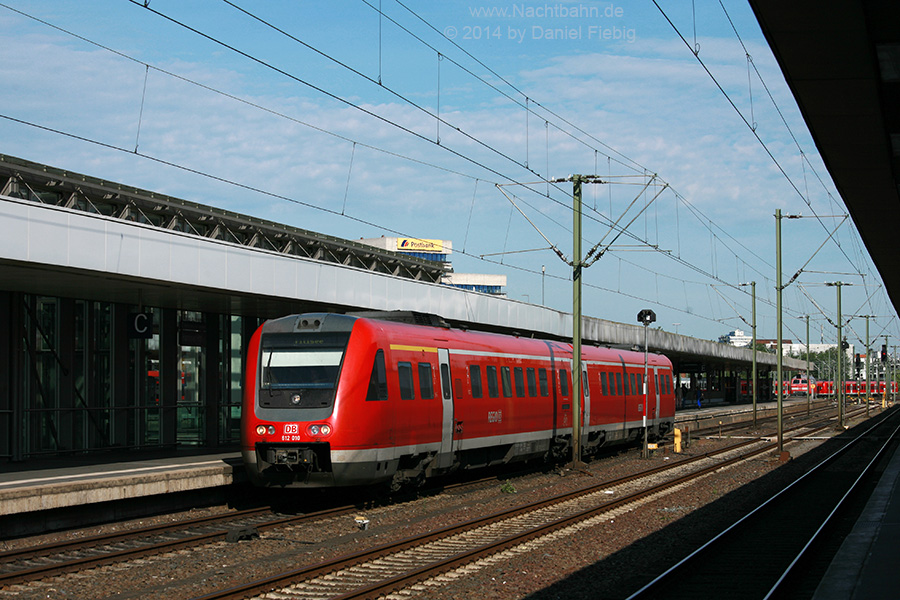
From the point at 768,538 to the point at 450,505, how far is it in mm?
5649

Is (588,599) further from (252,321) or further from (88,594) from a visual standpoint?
(252,321)

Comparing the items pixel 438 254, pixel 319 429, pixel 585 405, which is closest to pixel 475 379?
pixel 319 429

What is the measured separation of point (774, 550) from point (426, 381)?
22.9 feet

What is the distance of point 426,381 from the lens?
17.8 metres

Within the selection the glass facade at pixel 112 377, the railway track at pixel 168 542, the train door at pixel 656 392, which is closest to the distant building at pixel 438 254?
the train door at pixel 656 392

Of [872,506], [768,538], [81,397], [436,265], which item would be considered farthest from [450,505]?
[436,265]

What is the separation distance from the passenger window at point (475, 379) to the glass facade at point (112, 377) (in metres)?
7.04

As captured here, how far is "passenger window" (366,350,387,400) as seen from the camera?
629 inches

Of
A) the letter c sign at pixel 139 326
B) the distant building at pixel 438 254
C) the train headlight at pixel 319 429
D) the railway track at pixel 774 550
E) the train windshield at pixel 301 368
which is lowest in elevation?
the railway track at pixel 774 550

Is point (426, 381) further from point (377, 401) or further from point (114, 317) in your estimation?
point (114, 317)

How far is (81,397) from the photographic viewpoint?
21328 mm

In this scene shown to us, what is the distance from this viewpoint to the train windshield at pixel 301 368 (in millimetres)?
15734

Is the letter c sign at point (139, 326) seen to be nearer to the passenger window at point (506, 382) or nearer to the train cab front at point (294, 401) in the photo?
the train cab front at point (294, 401)

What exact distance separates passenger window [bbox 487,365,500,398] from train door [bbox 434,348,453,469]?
183 cm
